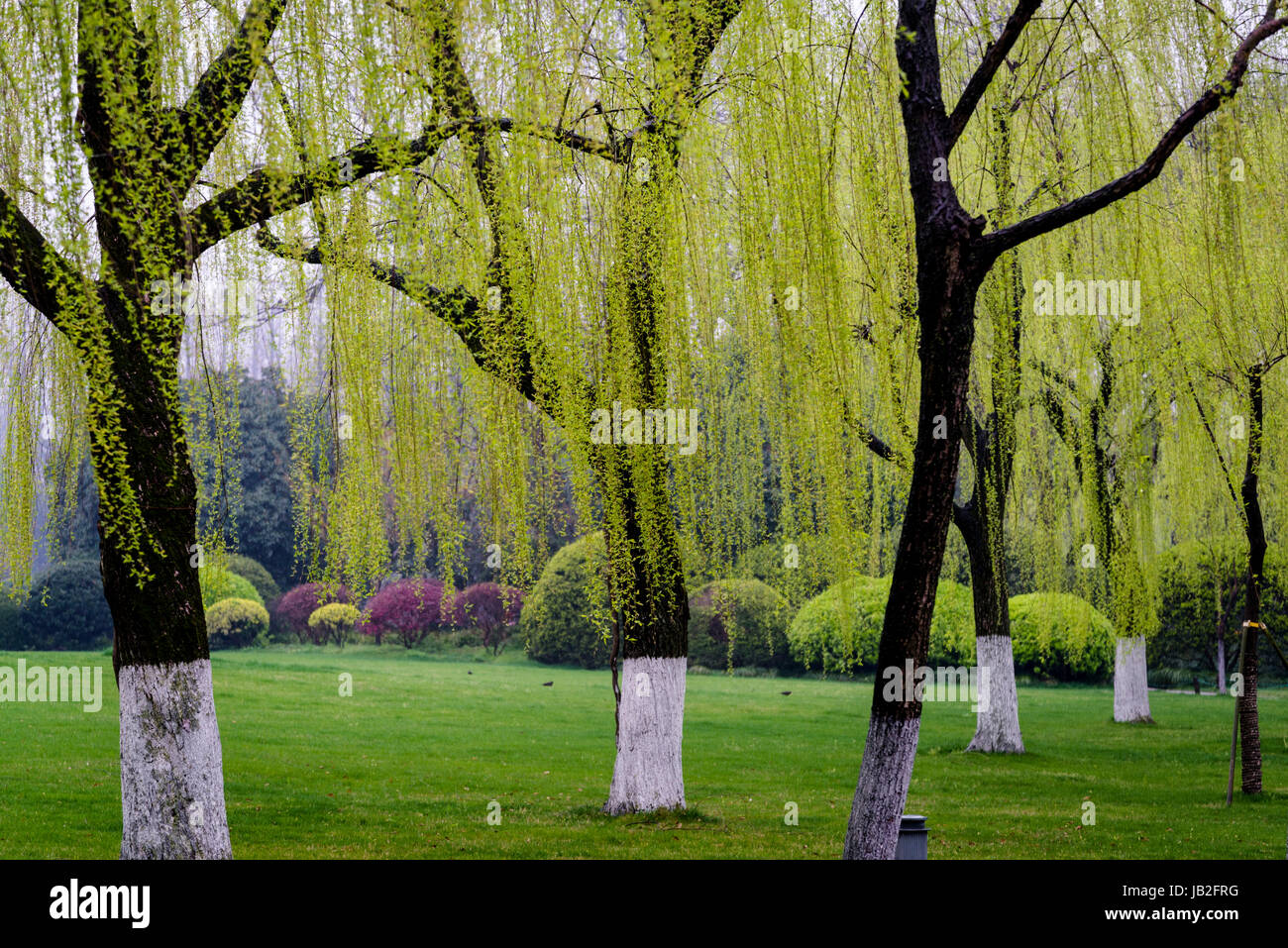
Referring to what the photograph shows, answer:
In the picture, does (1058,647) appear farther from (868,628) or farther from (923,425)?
(923,425)

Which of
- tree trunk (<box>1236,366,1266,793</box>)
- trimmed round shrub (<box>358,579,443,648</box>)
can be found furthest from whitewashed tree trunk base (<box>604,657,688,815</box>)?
trimmed round shrub (<box>358,579,443,648</box>)

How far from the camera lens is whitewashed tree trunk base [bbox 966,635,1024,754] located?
13.3m

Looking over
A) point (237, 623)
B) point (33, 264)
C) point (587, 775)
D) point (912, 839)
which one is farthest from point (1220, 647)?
point (33, 264)

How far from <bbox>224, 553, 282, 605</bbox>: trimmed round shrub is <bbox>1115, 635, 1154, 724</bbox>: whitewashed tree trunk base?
18539 mm

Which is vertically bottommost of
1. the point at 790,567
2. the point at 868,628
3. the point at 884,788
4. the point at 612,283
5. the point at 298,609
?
the point at 868,628

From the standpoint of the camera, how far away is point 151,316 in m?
6.18

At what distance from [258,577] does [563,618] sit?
8.07m

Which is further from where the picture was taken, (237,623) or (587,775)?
(237,623)

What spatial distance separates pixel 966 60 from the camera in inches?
388

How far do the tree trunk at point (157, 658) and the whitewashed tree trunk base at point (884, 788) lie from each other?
3501mm

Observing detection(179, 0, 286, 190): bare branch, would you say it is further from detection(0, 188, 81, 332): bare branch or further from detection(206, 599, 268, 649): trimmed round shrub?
detection(206, 599, 268, 649): trimmed round shrub

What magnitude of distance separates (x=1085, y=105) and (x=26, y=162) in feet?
19.8

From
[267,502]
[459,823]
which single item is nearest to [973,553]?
[459,823]

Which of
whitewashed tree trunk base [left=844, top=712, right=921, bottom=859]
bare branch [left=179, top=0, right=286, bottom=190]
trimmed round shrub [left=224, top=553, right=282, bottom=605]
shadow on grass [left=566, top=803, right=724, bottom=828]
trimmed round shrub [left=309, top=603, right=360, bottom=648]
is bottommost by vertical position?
shadow on grass [left=566, top=803, right=724, bottom=828]
